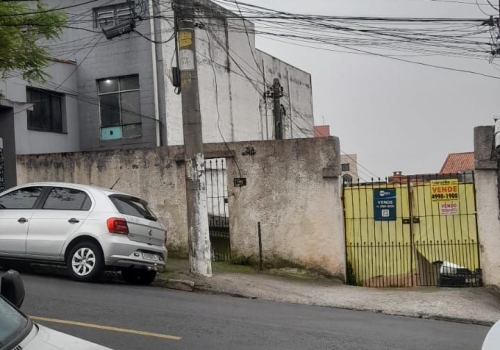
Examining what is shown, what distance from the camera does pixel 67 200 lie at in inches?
402

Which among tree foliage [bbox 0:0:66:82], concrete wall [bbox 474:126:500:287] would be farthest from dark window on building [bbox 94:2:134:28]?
concrete wall [bbox 474:126:500:287]

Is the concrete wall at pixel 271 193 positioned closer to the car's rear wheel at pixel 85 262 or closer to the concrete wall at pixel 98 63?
the car's rear wheel at pixel 85 262

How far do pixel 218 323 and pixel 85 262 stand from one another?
10.7 feet

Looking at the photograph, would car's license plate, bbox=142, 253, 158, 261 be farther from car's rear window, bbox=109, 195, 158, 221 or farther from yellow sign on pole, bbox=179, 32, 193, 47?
yellow sign on pole, bbox=179, 32, 193, 47

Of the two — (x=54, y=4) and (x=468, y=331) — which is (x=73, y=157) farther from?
(x=54, y=4)

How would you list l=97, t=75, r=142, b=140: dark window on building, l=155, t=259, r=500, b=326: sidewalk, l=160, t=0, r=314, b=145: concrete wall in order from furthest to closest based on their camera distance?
l=160, t=0, r=314, b=145: concrete wall, l=97, t=75, r=142, b=140: dark window on building, l=155, t=259, r=500, b=326: sidewalk

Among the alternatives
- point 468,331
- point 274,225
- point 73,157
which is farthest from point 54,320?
point 73,157

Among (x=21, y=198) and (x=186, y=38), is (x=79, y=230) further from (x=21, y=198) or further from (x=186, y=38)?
(x=186, y=38)

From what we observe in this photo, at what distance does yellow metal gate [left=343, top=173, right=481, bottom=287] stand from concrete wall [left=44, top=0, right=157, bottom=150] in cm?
1183

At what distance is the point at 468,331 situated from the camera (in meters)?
8.39

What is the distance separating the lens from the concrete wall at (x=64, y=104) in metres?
20.5

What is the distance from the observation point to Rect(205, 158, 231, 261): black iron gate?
44.4 ft

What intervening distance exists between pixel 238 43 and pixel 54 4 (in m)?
8.39

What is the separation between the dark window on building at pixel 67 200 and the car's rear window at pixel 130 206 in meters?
0.45
